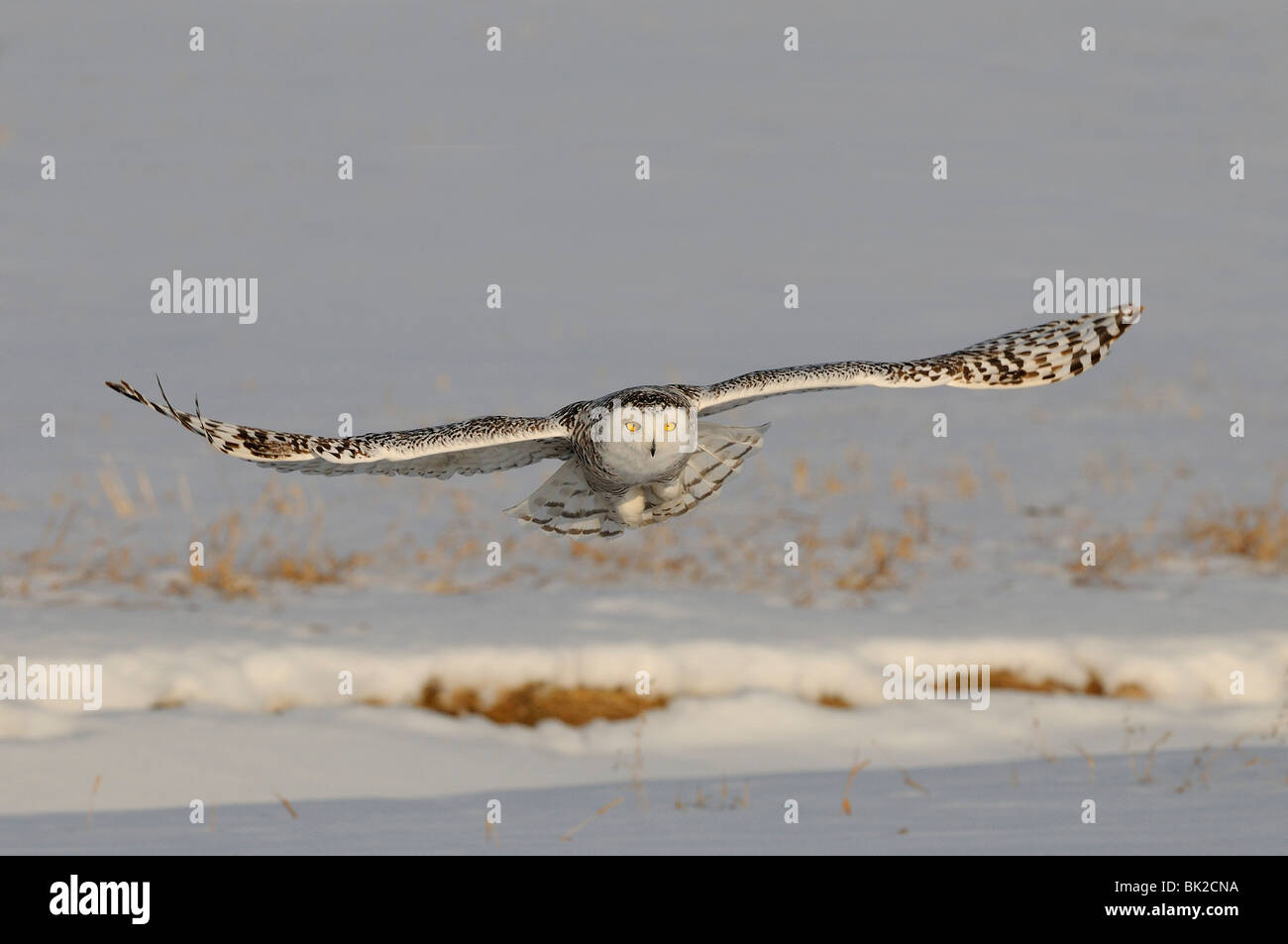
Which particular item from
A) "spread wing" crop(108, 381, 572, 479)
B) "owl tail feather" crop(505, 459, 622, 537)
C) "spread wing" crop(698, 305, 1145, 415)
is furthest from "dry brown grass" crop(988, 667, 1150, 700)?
"spread wing" crop(108, 381, 572, 479)

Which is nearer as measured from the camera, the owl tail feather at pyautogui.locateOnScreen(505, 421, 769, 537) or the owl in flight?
the owl in flight

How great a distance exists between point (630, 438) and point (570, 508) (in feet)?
4.53

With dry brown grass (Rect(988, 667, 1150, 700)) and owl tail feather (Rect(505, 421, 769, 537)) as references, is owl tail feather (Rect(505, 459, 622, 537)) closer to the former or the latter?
owl tail feather (Rect(505, 421, 769, 537))

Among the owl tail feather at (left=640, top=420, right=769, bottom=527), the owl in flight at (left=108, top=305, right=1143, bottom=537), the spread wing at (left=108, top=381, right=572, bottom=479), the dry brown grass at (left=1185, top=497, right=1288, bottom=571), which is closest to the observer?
the spread wing at (left=108, top=381, right=572, bottom=479)

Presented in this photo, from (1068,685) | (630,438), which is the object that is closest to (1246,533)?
(1068,685)

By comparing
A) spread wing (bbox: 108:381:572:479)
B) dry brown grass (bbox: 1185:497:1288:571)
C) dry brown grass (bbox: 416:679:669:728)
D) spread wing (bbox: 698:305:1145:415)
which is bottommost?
dry brown grass (bbox: 416:679:669:728)

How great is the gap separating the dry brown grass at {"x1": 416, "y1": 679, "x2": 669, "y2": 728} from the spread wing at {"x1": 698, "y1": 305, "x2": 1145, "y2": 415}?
3.09 m

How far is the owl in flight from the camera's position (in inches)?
378

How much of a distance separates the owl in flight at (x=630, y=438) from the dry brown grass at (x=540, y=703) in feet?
8.50

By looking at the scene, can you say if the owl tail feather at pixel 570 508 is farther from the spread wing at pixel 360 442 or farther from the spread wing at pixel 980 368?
the spread wing at pixel 980 368

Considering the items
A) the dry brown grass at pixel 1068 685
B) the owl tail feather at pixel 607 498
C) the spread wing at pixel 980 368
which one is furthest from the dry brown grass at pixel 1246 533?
the owl tail feather at pixel 607 498

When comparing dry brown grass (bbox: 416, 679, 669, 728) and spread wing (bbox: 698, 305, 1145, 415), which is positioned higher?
spread wing (bbox: 698, 305, 1145, 415)

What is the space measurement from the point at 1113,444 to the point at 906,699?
662 cm

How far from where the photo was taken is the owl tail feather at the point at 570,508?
36.1ft
